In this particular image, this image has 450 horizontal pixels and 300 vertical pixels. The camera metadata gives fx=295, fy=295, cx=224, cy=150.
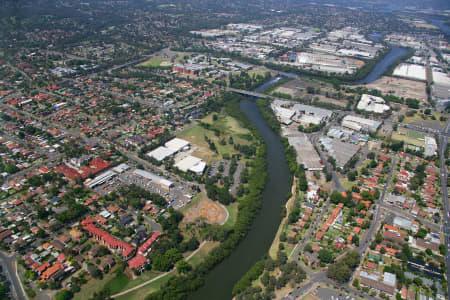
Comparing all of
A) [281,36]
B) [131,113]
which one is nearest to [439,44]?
[281,36]

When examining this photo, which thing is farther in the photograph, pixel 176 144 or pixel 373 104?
pixel 373 104

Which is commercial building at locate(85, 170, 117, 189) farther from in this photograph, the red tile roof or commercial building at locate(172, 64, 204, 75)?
commercial building at locate(172, 64, 204, 75)

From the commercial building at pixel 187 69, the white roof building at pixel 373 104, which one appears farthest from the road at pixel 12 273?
the white roof building at pixel 373 104

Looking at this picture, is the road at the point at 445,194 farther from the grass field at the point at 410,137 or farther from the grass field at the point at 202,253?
the grass field at the point at 202,253

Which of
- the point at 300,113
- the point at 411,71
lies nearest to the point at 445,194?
the point at 300,113

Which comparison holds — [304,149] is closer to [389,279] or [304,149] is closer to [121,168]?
[389,279]

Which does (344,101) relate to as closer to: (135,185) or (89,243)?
(135,185)
